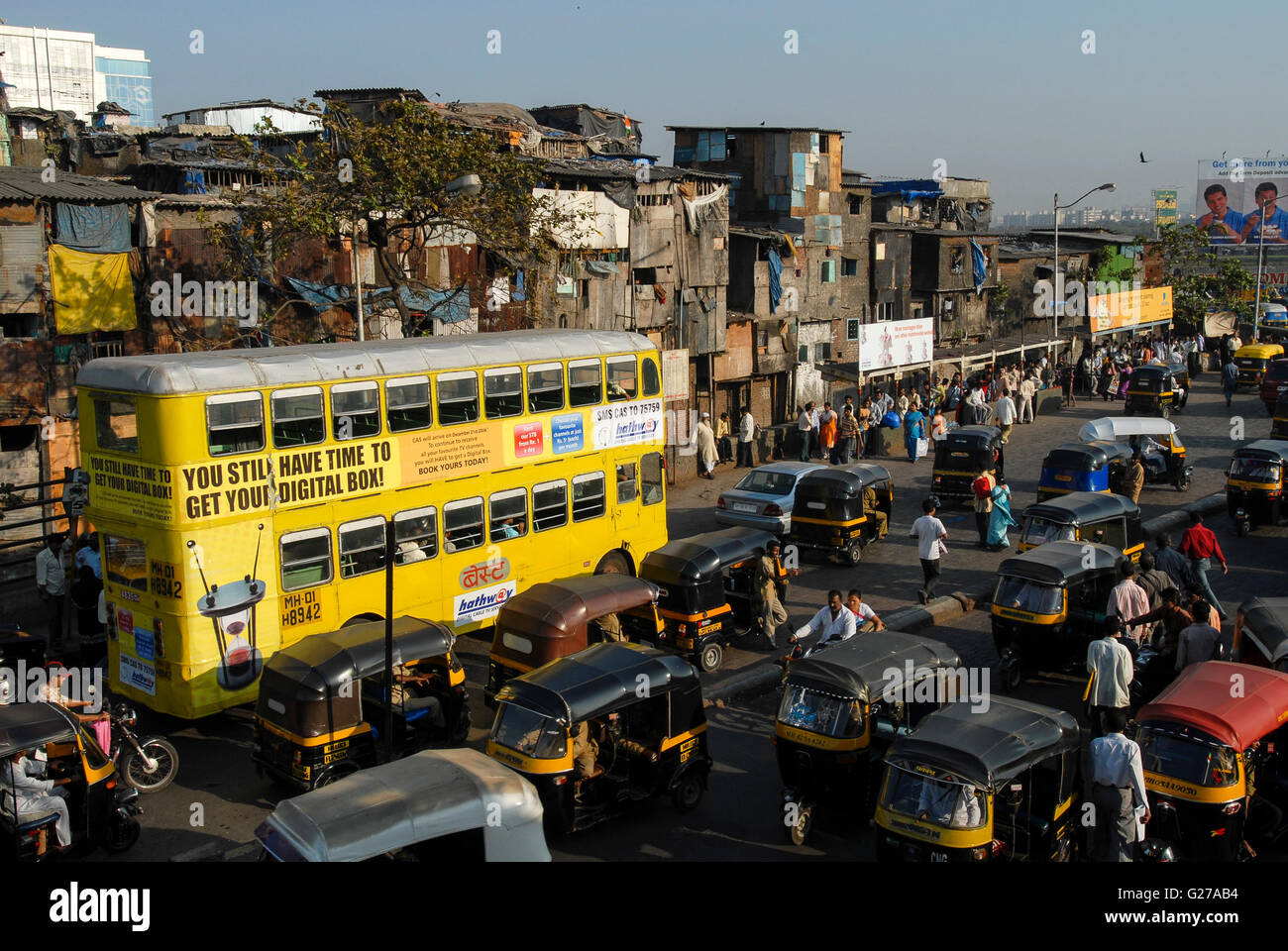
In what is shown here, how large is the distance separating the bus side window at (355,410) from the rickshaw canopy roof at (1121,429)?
17788 millimetres

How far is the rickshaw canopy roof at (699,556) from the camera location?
53.6ft

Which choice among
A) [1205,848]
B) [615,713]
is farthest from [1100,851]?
[615,713]

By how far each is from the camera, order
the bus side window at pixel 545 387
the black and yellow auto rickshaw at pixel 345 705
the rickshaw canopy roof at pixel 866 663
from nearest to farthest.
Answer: the rickshaw canopy roof at pixel 866 663, the black and yellow auto rickshaw at pixel 345 705, the bus side window at pixel 545 387

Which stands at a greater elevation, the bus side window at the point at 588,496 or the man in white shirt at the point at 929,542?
the bus side window at the point at 588,496

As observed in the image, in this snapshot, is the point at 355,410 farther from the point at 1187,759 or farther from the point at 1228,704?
the point at 1228,704

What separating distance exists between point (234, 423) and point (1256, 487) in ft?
66.5

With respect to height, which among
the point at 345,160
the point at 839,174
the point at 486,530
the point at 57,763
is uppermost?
the point at 839,174

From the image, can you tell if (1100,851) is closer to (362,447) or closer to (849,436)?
(362,447)

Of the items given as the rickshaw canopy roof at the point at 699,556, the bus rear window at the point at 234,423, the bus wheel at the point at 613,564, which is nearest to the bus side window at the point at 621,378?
the bus wheel at the point at 613,564

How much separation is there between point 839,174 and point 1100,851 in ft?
118

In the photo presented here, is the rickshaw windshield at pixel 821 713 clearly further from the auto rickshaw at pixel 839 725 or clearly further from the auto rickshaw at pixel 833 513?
the auto rickshaw at pixel 833 513

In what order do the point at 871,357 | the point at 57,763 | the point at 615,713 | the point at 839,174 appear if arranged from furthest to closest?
the point at 839,174 → the point at 871,357 → the point at 615,713 → the point at 57,763

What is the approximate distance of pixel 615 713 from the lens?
12.1 meters

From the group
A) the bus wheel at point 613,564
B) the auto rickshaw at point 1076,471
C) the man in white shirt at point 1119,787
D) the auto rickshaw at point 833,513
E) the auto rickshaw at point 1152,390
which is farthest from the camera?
the auto rickshaw at point 1152,390
